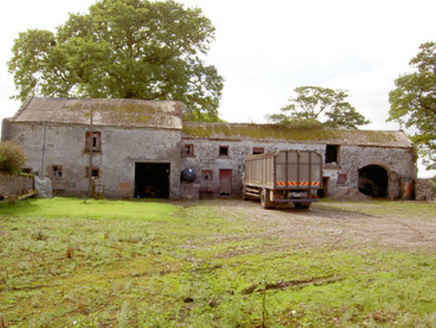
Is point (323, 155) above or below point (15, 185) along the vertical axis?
above

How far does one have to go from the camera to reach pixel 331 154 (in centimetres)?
2938

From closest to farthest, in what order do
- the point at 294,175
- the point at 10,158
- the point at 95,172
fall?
the point at 10,158, the point at 294,175, the point at 95,172

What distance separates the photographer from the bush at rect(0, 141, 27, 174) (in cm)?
1527

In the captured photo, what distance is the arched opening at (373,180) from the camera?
100ft

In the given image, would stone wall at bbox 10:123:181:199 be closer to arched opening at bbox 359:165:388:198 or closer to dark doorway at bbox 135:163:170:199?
dark doorway at bbox 135:163:170:199

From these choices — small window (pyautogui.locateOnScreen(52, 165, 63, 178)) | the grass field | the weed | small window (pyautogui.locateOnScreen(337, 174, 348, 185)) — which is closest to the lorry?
the grass field

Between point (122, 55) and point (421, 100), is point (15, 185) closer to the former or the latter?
point (122, 55)

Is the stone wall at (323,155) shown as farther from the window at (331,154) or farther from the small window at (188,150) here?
the window at (331,154)

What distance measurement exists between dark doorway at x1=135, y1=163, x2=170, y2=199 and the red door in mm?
4391

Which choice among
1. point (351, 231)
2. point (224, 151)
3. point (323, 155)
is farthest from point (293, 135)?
point (351, 231)

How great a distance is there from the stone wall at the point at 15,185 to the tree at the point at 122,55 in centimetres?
1442

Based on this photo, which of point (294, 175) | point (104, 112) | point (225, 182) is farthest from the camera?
point (225, 182)

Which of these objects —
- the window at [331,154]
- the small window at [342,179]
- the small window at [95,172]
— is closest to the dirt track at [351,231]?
the small window at [95,172]

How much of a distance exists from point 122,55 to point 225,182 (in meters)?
14.9
